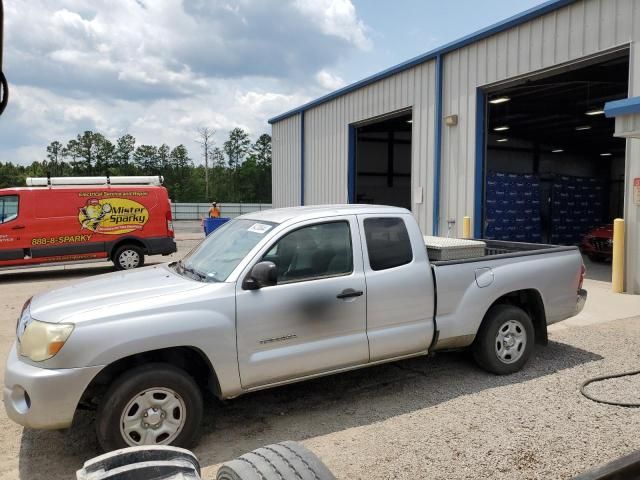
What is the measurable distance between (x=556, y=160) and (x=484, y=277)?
23.3 metres

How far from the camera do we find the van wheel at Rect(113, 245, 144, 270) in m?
13.0

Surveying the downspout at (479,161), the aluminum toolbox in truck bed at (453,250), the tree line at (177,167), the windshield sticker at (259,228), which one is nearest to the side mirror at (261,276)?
the windshield sticker at (259,228)

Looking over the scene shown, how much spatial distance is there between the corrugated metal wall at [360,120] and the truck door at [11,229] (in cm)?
952

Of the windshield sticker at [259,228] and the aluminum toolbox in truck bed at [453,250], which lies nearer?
the windshield sticker at [259,228]

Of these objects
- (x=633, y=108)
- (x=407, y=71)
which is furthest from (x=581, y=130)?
(x=633, y=108)

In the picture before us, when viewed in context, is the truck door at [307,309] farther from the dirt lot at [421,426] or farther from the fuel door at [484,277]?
the fuel door at [484,277]

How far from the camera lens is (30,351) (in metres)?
3.42

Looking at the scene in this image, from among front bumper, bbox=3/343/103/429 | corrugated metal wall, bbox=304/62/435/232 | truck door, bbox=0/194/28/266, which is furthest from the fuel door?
truck door, bbox=0/194/28/266

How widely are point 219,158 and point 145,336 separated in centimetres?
8053

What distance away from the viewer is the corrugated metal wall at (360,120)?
45.2 feet

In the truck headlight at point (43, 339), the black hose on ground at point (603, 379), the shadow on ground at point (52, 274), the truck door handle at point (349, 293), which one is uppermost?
the truck door handle at point (349, 293)

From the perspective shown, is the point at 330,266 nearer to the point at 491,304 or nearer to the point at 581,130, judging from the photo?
the point at 491,304

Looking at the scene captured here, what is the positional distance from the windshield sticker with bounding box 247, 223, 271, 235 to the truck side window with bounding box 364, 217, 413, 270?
863 millimetres

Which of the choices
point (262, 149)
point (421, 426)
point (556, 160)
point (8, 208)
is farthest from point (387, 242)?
point (262, 149)
